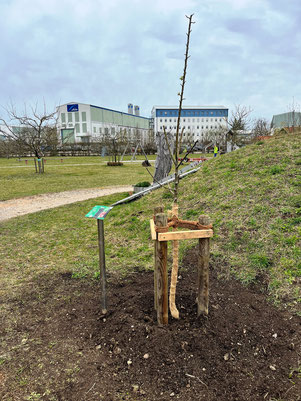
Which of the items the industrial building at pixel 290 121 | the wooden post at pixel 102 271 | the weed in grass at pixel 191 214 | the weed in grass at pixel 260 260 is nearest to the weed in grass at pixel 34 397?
the wooden post at pixel 102 271

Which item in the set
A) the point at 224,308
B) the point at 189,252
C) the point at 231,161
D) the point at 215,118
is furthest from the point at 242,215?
the point at 215,118

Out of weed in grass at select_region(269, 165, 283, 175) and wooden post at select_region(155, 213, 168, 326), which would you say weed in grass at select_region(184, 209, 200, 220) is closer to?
weed in grass at select_region(269, 165, 283, 175)

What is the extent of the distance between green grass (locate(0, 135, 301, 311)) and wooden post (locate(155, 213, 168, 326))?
135 centimetres

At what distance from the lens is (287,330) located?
2.56 m

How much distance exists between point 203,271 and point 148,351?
87 cm

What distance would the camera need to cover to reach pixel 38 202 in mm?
9977

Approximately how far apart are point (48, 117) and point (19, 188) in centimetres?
677

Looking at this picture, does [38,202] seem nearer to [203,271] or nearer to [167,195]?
[167,195]

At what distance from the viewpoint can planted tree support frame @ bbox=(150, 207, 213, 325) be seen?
2365 mm

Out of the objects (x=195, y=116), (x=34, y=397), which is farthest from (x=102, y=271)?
(x=195, y=116)

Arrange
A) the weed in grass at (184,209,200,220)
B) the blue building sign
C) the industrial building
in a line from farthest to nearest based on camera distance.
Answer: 1. the blue building sign
2. the industrial building
3. the weed in grass at (184,209,200,220)

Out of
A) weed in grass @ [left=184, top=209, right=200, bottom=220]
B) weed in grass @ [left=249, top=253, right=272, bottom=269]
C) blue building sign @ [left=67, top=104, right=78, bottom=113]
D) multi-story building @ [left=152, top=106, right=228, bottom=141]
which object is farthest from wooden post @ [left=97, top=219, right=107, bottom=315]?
multi-story building @ [left=152, top=106, right=228, bottom=141]

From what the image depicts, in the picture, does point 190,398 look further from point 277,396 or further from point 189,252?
point 189,252

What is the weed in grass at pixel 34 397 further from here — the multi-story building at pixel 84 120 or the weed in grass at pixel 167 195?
the multi-story building at pixel 84 120
